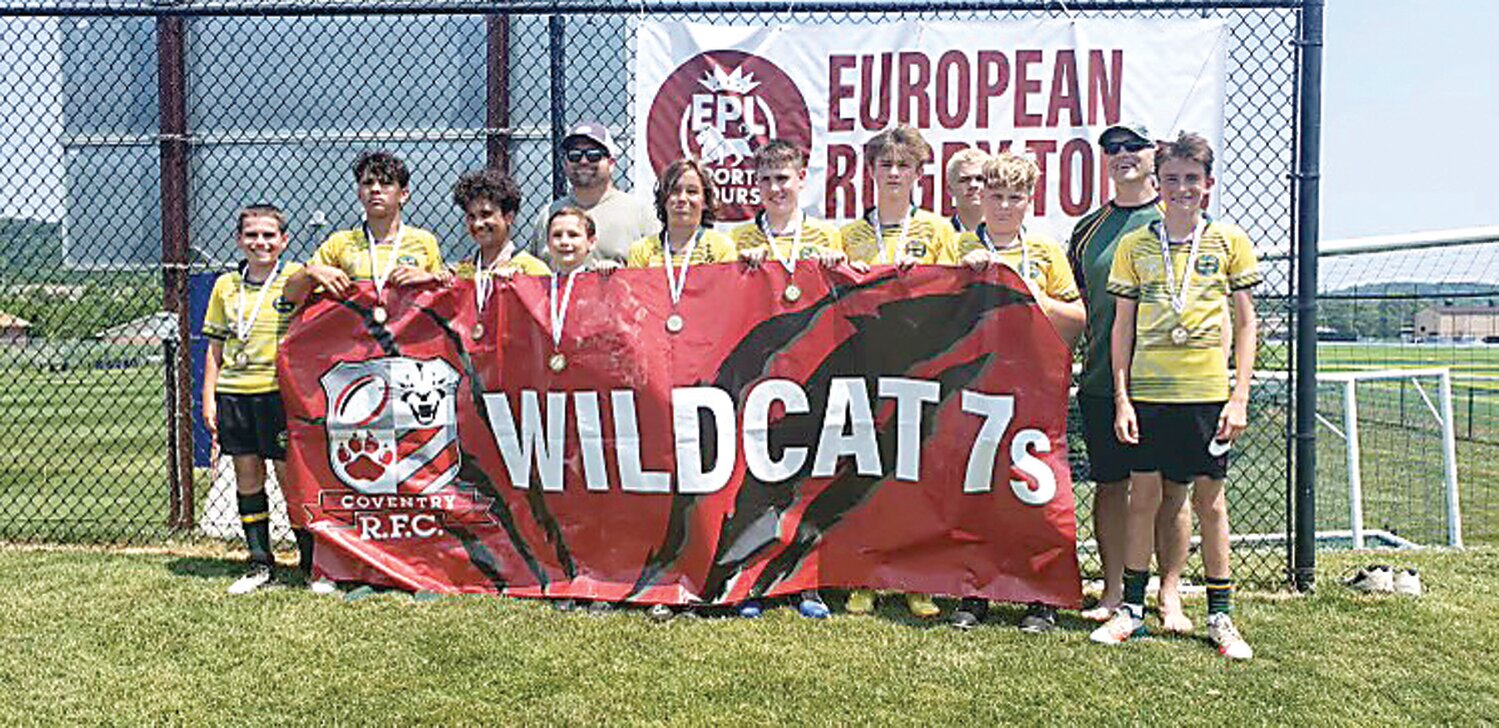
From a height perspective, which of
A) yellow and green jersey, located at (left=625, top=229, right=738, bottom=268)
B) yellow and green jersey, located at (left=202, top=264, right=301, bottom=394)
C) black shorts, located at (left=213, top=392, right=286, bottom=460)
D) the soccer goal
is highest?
yellow and green jersey, located at (left=625, top=229, right=738, bottom=268)

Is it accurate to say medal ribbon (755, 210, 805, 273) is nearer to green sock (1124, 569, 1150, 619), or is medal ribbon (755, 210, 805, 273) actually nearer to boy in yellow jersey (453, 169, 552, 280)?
boy in yellow jersey (453, 169, 552, 280)

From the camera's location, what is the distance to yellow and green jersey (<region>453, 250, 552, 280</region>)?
4.64 metres

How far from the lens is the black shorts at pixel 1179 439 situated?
3.96 metres

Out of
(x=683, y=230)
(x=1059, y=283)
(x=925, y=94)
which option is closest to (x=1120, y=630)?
(x=1059, y=283)


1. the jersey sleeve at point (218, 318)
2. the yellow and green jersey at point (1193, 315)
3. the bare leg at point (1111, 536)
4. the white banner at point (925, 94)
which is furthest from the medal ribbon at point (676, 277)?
the jersey sleeve at point (218, 318)

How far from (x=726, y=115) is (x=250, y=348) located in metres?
2.39

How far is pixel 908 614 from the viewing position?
443 centimetres

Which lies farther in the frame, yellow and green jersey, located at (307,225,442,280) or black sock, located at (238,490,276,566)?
black sock, located at (238,490,276,566)

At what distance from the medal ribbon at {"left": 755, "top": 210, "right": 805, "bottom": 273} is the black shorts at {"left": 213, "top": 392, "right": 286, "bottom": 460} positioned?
2.25 m

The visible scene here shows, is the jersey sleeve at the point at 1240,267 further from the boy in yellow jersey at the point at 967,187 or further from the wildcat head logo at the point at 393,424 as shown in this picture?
the wildcat head logo at the point at 393,424

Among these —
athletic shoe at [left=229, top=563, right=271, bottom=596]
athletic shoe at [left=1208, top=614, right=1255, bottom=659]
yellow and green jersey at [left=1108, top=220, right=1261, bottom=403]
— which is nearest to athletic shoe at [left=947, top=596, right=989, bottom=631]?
athletic shoe at [left=1208, top=614, right=1255, bottom=659]

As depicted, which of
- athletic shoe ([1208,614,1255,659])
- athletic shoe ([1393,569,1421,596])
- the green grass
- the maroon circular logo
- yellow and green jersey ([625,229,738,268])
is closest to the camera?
the green grass

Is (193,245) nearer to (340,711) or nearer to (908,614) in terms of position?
(340,711)

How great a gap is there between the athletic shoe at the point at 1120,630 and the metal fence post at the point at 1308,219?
3.96 feet
